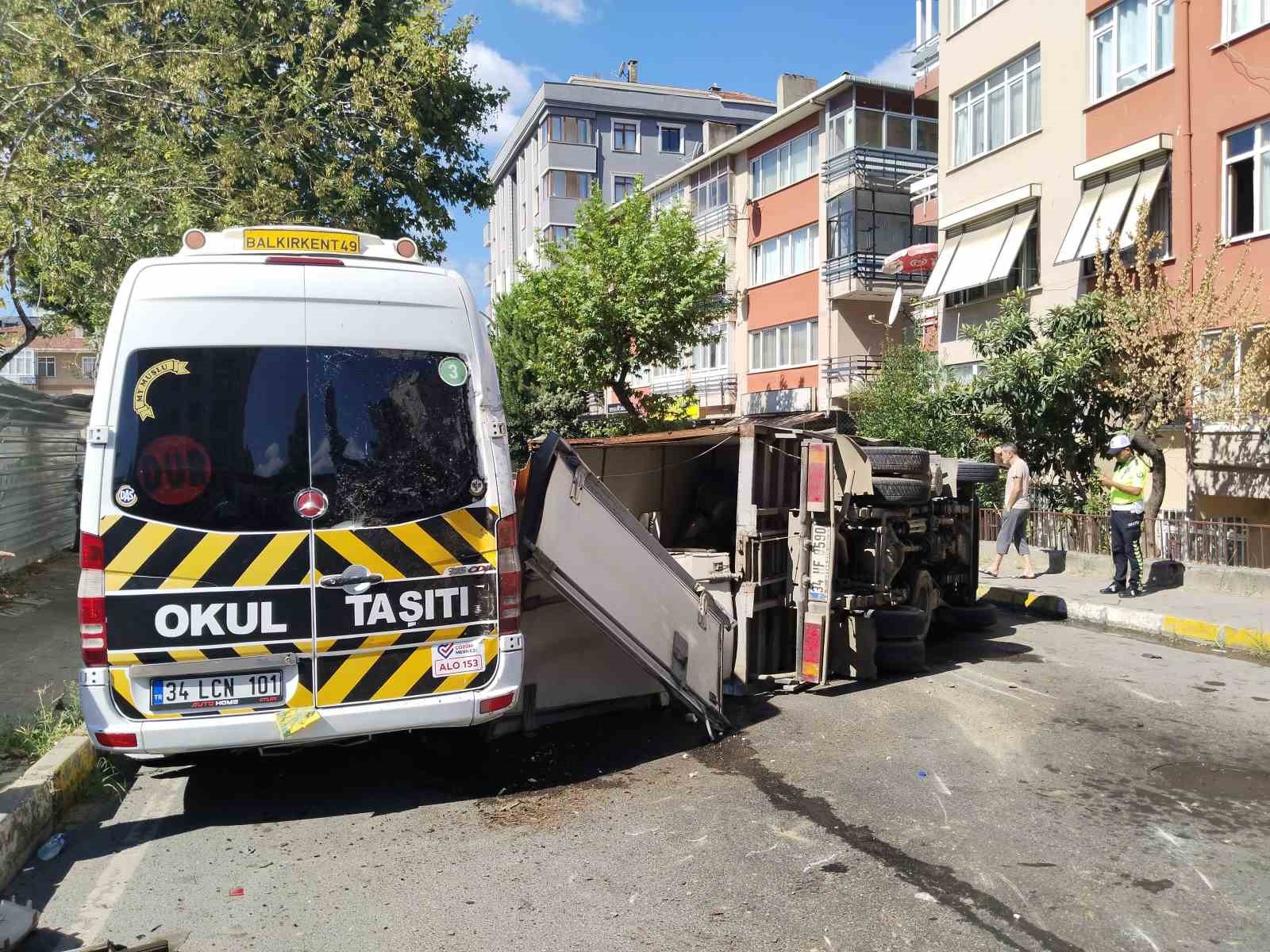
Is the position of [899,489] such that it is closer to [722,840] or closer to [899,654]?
[899,654]

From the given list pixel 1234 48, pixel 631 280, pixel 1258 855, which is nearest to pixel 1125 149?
pixel 1234 48

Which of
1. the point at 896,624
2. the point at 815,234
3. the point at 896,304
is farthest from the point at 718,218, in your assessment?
the point at 896,624

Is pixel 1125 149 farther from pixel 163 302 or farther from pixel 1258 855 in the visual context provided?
pixel 163 302

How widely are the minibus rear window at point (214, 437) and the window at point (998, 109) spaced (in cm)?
2005

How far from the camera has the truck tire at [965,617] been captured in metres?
9.76

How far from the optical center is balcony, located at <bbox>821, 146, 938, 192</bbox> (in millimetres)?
29562

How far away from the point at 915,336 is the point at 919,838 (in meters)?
22.8

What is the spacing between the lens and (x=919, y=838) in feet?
15.1

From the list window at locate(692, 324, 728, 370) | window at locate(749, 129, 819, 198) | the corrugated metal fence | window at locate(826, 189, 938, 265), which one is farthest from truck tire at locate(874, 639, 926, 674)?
window at locate(692, 324, 728, 370)

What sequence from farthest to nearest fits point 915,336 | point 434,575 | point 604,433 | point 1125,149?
point 604,433 < point 915,336 < point 1125,149 < point 434,575

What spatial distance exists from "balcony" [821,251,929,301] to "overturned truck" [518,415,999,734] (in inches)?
807

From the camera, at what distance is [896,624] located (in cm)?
767

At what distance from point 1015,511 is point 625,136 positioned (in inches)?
1863

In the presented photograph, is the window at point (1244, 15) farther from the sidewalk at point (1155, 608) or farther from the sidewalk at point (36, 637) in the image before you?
the sidewalk at point (36, 637)
